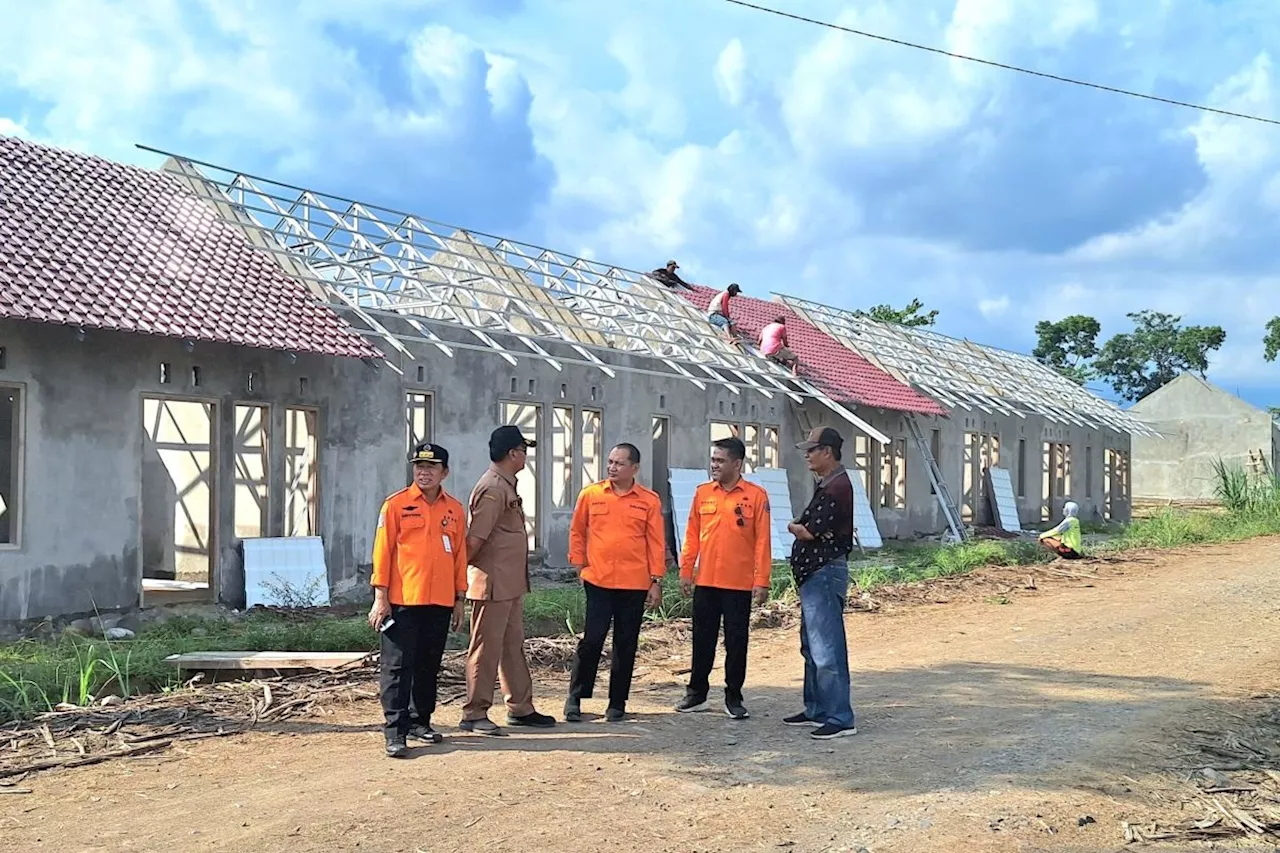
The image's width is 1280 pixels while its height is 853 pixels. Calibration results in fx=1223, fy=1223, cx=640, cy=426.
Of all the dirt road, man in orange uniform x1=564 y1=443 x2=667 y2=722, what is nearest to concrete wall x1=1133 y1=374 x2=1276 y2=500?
the dirt road

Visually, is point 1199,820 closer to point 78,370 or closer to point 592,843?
point 592,843

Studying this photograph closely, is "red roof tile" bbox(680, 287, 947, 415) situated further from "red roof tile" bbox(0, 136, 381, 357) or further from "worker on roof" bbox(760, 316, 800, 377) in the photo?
"red roof tile" bbox(0, 136, 381, 357)

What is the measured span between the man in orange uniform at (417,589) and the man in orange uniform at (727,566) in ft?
5.12

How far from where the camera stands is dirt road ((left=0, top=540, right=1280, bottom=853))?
5.02m

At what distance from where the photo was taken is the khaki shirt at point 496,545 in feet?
22.7

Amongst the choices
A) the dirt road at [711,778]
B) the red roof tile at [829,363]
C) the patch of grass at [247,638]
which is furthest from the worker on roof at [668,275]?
the dirt road at [711,778]

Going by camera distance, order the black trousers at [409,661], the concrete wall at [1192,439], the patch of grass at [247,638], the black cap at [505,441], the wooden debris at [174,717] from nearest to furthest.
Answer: the black trousers at [409,661], the wooden debris at [174,717], the black cap at [505,441], the patch of grass at [247,638], the concrete wall at [1192,439]

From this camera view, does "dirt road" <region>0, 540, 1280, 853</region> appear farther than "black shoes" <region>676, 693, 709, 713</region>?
No

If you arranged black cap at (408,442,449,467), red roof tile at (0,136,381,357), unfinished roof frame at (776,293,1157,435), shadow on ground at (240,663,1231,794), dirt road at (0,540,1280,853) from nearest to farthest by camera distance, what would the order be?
dirt road at (0,540,1280,853)
shadow on ground at (240,663,1231,794)
black cap at (408,442,449,467)
red roof tile at (0,136,381,357)
unfinished roof frame at (776,293,1157,435)

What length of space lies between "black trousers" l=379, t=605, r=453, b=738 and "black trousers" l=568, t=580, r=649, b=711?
103 cm

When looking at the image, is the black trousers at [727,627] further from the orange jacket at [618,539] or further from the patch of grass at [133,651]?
the patch of grass at [133,651]

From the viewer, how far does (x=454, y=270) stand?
15.9 meters

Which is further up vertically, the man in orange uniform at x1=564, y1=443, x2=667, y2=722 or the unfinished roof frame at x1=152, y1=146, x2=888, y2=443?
the unfinished roof frame at x1=152, y1=146, x2=888, y2=443

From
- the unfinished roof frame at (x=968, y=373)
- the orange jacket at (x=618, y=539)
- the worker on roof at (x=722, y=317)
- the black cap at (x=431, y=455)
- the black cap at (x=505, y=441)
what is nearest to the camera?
the black cap at (x=431, y=455)
